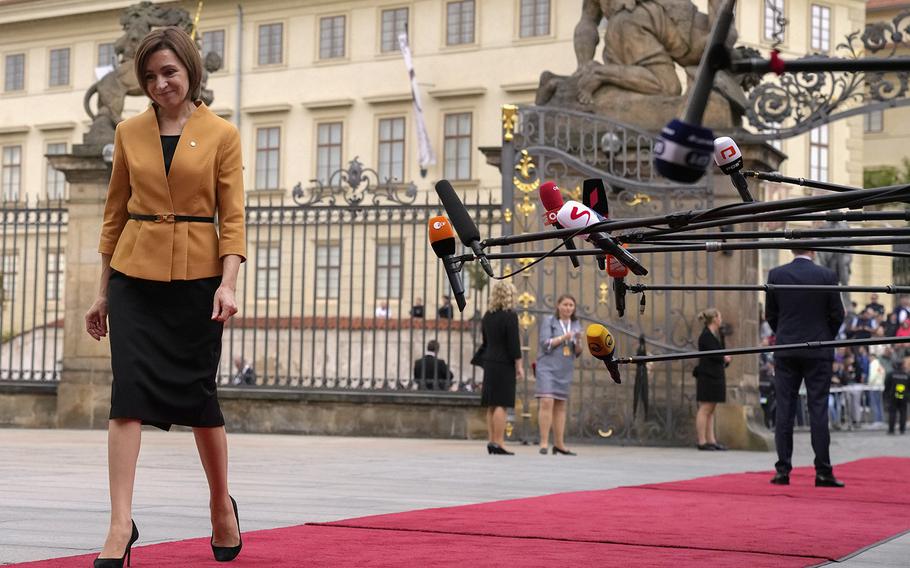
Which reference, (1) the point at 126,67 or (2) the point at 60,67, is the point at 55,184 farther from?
(1) the point at 126,67

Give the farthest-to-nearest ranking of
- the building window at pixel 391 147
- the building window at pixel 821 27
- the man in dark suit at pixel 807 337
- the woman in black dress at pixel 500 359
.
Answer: the building window at pixel 821 27 → the building window at pixel 391 147 → the woman in black dress at pixel 500 359 → the man in dark suit at pixel 807 337

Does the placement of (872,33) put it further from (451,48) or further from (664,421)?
(451,48)

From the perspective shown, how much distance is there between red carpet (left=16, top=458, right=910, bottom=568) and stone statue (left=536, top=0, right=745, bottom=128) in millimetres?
8285

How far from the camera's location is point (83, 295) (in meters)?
20.4

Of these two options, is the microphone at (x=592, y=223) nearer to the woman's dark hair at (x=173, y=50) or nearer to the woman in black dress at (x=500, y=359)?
the woman's dark hair at (x=173, y=50)

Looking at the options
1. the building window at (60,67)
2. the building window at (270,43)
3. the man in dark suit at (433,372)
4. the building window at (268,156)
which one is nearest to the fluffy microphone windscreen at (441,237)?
the man in dark suit at (433,372)

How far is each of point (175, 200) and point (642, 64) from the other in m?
13.1

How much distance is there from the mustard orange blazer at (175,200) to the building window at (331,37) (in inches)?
1805

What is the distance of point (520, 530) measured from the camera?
755 centimetres

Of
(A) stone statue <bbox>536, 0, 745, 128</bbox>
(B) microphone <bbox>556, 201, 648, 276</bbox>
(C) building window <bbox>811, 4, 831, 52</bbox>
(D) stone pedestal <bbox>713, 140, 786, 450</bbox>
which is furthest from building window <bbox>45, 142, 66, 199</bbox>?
(B) microphone <bbox>556, 201, 648, 276</bbox>

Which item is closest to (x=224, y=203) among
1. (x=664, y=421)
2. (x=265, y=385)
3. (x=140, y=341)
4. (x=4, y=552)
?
(x=140, y=341)

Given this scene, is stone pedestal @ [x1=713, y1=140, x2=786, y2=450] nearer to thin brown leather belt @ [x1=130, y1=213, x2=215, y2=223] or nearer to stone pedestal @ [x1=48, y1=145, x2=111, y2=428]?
stone pedestal @ [x1=48, y1=145, x2=111, y2=428]

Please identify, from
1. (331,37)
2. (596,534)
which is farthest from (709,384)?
(331,37)

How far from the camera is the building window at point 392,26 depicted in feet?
165
